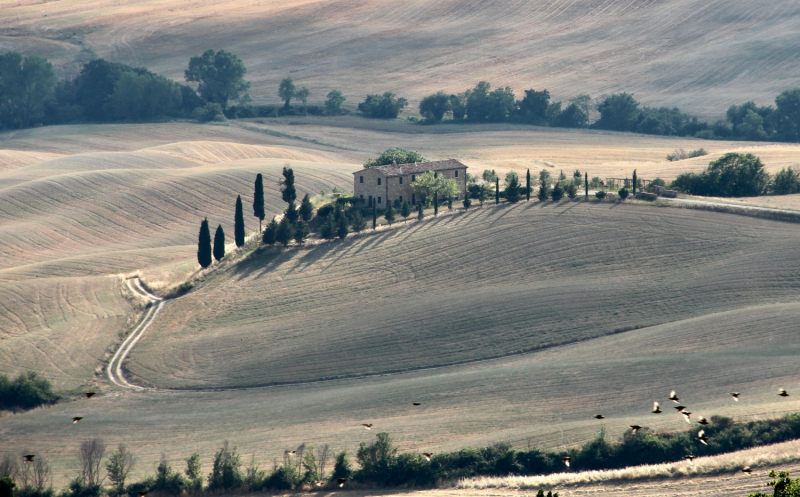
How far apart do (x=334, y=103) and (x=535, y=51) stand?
45.7m

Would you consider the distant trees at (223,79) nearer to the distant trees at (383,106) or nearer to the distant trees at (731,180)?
the distant trees at (383,106)

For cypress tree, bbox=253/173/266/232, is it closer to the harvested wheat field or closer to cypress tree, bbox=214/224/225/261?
cypress tree, bbox=214/224/225/261

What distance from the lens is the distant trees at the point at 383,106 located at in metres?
165

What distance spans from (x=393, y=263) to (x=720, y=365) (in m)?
31.1

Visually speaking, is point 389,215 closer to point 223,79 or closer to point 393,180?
point 393,180

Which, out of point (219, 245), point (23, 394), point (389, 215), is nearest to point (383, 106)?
point (389, 215)

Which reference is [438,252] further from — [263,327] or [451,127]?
[451,127]

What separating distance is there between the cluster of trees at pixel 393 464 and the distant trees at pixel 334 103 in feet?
413

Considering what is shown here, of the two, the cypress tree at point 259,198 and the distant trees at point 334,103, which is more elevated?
the distant trees at point 334,103

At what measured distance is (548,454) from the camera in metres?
44.6

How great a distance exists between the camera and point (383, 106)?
166125 millimetres

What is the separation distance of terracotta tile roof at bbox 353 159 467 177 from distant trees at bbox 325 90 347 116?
250 ft

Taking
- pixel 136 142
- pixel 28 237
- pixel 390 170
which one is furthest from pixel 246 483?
pixel 136 142

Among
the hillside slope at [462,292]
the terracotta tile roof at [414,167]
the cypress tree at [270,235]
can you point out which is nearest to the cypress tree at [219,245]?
the hillside slope at [462,292]
